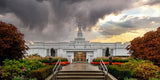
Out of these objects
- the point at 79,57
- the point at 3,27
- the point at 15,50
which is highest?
the point at 3,27

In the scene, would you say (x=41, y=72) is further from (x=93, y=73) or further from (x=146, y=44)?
(x=146, y=44)

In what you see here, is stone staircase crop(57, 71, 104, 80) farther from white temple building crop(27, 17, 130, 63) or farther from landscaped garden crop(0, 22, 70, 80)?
white temple building crop(27, 17, 130, 63)

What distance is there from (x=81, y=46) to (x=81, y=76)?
2728cm

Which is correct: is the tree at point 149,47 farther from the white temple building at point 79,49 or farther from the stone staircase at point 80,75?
the white temple building at point 79,49

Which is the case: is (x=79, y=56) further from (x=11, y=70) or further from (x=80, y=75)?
(x=11, y=70)

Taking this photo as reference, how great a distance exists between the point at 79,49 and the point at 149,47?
84.3ft

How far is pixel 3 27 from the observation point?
9656mm

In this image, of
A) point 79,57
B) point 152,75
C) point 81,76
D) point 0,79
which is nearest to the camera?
point 0,79

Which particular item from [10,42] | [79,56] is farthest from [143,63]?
[79,56]

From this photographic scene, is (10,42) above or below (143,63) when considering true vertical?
above

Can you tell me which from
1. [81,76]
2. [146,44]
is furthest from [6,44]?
[146,44]

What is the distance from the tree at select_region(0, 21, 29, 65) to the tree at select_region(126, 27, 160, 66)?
9.91 m

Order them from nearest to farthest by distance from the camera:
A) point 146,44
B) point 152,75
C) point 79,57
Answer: point 152,75 → point 146,44 → point 79,57

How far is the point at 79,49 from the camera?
119 feet
